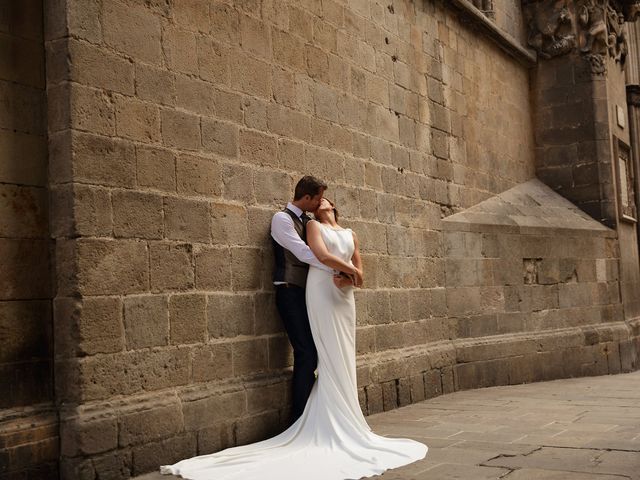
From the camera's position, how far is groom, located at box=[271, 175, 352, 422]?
5637 mm

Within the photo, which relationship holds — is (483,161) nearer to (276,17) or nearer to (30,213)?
(276,17)

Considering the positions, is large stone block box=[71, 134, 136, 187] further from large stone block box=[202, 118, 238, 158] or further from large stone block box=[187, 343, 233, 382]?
large stone block box=[187, 343, 233, 382]

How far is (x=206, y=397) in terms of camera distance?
514 cm

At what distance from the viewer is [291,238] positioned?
5691 millimetres

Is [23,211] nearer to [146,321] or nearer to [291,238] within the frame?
[146,321]

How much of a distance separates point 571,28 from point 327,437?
819cm

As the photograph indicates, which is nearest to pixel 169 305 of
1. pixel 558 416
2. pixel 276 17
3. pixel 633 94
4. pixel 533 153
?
pixel 276 17

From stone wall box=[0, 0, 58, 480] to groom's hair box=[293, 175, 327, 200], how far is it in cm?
187

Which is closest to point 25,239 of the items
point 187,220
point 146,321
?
point 146,321

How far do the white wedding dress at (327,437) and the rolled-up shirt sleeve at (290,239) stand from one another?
0.08m

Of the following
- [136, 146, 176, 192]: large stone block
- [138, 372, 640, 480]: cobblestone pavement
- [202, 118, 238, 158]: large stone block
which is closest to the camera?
[138, 372, 640, 480]: cobblestone pavement

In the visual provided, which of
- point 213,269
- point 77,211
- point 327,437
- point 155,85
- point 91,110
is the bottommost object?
point 327,437

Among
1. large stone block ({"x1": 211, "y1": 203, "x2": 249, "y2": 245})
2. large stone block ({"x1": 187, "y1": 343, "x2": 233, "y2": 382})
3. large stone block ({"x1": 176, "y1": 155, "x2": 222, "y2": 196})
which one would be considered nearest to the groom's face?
large stone block ({"x1": 211, "y1": 203, "x2": 249, "y2": 245})

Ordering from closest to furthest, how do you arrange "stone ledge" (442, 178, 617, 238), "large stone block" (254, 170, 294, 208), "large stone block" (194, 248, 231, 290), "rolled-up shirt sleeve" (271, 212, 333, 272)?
"large stone block" (194, 248, 231, 290)
"rolled-up shirt sleeve" (271, 212, 333, 272)
"large stone block" (254, 170, 294, 208)
"stone ledge" (442, 178, 617, 238)
